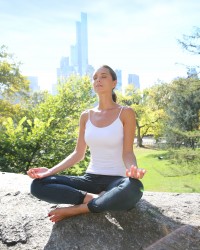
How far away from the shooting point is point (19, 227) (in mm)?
2764

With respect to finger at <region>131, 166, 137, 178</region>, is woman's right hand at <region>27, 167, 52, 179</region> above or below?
below

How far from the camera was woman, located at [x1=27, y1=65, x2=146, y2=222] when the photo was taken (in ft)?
7.94

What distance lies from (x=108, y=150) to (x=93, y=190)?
0.35 metres

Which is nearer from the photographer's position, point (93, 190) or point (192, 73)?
point (93, 190)

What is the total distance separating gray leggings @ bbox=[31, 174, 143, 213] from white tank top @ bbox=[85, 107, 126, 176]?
0.06m

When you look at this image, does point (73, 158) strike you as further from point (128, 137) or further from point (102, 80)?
point (102, 80)

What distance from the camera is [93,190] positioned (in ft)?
9.16

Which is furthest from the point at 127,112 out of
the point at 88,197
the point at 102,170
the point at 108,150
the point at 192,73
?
the point at 192,73

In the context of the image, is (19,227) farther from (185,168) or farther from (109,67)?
(185,168)

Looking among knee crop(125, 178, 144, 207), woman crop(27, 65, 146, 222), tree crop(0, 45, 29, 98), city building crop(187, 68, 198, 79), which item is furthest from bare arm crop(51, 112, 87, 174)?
tree crop(0, 45, 29, 98)

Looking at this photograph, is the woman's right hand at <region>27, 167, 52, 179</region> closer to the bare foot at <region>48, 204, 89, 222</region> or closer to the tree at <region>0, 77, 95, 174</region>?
the bare foot at <region>48, 204, 89, 222</region>

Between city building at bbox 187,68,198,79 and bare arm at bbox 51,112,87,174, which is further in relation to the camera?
city building at bbox 187,68,198,79

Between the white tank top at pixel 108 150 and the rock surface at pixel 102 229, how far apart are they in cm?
35

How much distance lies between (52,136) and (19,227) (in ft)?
13.1
